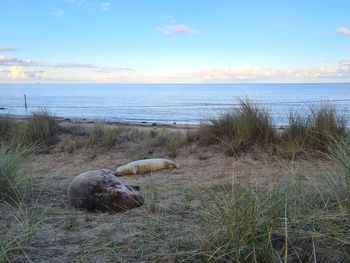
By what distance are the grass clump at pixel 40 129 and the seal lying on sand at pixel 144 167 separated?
3.42 meters

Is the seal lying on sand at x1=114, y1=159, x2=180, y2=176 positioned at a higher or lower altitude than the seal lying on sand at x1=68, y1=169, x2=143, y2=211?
lower

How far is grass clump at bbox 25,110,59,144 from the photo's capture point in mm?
9758

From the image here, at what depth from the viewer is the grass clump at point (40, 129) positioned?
32.0ft

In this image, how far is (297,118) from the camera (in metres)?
7.76

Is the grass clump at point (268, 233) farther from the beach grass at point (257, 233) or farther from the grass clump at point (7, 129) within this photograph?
the grass clump at point (7, 129)

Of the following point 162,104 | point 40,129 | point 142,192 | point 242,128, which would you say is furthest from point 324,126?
point 162,104

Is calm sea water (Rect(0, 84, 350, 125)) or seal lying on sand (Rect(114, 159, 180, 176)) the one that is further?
calm sea water (Rect(0, 84, 350, 125))

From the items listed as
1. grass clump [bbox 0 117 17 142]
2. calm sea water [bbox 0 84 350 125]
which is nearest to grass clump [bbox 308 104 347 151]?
calm sea water [bbox 0 84 350 125]

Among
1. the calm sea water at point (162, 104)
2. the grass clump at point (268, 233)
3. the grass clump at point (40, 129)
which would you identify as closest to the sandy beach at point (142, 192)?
the grass clump at point (268, 233)

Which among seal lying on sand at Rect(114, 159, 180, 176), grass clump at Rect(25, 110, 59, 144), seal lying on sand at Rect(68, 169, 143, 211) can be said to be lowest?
seal lying on sand at Rect(114, 159, 180, 176)

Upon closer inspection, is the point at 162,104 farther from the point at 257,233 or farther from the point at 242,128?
the point at 257,233

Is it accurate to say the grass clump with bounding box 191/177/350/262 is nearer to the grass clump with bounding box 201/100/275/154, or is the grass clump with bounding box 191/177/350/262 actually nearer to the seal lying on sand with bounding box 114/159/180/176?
the seal lying on sand with bounding box 114/159/180/176

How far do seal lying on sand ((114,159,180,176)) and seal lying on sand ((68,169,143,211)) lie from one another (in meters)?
2.03

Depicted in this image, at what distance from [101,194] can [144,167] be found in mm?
2445
